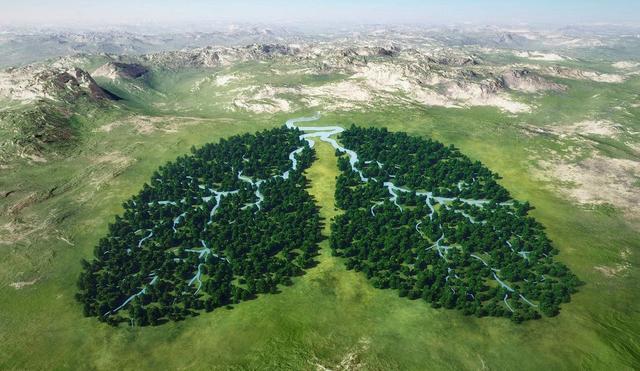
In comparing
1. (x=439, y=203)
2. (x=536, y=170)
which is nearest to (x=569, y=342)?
(x=439, y=203)

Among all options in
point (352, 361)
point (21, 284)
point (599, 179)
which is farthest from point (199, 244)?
point (599, 179)

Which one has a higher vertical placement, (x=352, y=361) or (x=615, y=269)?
(x=615, y=269)

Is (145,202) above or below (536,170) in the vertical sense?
below

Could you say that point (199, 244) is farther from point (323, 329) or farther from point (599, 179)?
point (599, 179)

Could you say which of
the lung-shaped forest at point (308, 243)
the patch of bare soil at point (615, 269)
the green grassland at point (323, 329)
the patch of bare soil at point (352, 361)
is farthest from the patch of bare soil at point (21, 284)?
the patch of bare soil at point (615, 269)

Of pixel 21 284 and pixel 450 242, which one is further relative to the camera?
pixel 450 242

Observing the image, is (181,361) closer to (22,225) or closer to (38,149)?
(22,225)

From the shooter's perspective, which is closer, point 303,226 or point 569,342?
point 569,342
